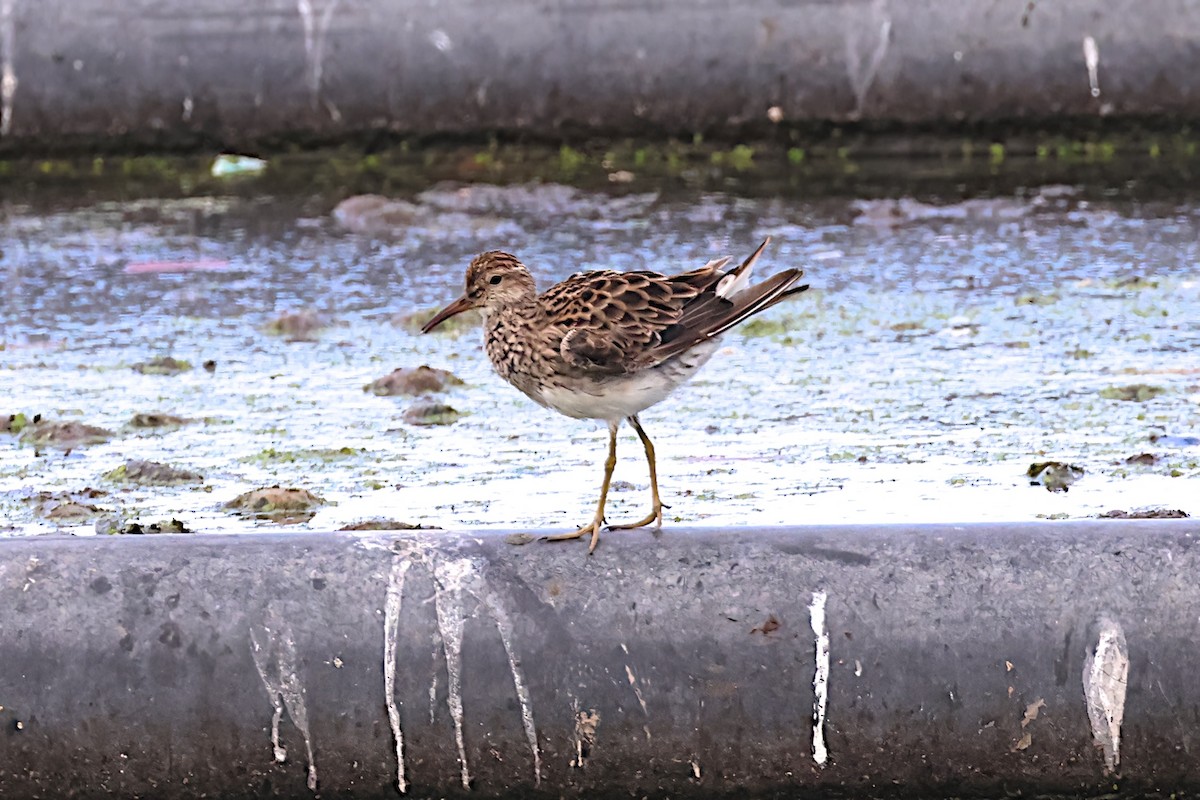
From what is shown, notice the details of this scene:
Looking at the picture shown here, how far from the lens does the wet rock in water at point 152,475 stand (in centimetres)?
557

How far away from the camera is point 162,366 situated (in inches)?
276

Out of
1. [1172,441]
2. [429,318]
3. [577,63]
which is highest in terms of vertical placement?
[577,63]

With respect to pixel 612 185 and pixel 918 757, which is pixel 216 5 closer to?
pixel 612 185

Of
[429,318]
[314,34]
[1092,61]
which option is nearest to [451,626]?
[429,318]

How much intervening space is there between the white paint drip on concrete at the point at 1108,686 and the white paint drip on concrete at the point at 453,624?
1200 mm

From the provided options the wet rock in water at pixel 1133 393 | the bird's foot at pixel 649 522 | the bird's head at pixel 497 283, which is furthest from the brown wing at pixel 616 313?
the wet rock in water at pixel 1133 393

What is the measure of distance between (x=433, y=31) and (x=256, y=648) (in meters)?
6.87

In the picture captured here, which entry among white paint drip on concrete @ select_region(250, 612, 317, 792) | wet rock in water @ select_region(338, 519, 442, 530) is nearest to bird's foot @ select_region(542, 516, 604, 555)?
white paint drip on concrete @ select_region(250, 612, 317, 792)

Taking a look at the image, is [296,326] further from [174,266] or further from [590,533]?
[590,533]

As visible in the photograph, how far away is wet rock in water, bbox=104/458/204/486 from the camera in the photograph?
18.3ft

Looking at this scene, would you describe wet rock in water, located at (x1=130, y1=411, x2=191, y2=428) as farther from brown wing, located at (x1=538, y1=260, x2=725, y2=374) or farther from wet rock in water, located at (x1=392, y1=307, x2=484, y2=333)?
brown wing, located at (x1=538, y1=260, x2=725, y2=374)

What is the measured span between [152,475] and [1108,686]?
9.79 ft

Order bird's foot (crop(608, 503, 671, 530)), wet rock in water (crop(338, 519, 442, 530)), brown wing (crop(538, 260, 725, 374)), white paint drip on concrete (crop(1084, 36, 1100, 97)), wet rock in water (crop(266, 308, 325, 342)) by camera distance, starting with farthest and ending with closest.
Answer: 1. white paint drip on concrete (crop(1084, 36, 1100, 97))
2. wet rock in water (crop(266, 308, 325, 342))
3. wet rock in water (crop(338, 519, 442, 530))
4. brown wing (crop(538, 260, 725, 374))
5. bird's foot (crop(608, 503, 671, 530))

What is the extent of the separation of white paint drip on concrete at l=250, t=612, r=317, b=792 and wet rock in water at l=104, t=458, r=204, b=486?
189 centimetres
